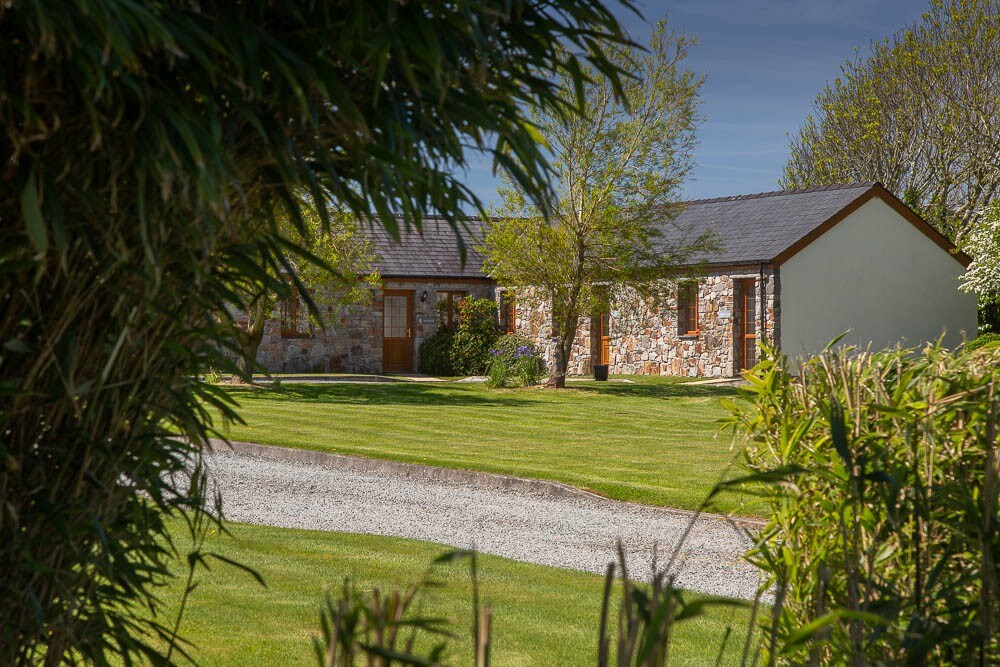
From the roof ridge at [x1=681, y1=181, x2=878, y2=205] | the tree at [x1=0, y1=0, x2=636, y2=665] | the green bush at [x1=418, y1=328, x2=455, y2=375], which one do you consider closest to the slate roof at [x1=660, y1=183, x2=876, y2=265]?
the roof ridge at [x1=681, y1=181, x2=878, y2=205]

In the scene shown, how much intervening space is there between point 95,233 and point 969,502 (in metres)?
2.14

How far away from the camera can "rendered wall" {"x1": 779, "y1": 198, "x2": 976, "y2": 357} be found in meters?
27.6

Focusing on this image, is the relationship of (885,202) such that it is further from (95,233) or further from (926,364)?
(95,233)

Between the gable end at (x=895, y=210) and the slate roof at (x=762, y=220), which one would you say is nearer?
the gable end at (x=895, y=210)

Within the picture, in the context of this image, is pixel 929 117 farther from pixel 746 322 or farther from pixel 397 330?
pixel 397 330

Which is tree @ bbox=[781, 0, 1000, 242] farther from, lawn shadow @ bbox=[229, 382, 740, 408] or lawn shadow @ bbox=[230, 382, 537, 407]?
lawn shadow @ bbox=[230, 382, 537, 407]

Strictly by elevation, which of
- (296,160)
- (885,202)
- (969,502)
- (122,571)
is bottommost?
(122,571)

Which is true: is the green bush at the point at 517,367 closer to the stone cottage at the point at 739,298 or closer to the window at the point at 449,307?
the stone cottage at the point at 739,298

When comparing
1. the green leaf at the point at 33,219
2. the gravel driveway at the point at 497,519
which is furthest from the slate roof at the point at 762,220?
the green leaf at the point at 33,219

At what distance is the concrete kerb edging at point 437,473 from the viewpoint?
9.23 metres

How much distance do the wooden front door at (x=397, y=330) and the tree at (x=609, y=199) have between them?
719cm

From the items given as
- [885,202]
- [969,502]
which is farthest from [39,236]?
[885,202]

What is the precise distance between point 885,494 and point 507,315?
29990 millimetres

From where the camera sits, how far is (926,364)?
11.3ft
